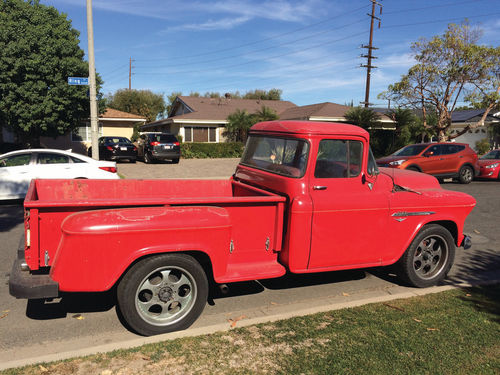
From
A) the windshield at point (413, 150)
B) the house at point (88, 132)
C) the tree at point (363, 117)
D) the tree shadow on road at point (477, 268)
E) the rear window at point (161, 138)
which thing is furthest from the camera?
the tree at point (363, 117)

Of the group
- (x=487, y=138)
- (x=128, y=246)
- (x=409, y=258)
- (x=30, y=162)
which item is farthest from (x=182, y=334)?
(x=487, y=138)

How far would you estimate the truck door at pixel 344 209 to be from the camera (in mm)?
4270

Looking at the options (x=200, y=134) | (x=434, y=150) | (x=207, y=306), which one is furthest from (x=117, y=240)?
(x=200, y=134)

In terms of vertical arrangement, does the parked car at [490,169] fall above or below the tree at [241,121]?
below

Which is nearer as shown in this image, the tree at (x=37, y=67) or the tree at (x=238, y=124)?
the tree at (x=37, y=67)

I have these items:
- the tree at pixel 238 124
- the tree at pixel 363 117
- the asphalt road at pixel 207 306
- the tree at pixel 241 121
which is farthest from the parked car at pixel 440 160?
the tree at pixel 238 124

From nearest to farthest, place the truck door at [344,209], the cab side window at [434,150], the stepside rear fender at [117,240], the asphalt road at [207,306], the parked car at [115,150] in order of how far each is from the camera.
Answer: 1. the stepside rear fender at [117,240]
2. the asphalt road at [207,306]
3. the truck door at [344,209]
4. the cab side window at [434,150]
5. the parked car at [115,150]

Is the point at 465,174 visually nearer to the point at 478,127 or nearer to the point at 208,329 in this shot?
the point at 208,329

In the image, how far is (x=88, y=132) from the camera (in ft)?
91.4

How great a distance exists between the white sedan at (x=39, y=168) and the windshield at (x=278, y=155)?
21.0 feet

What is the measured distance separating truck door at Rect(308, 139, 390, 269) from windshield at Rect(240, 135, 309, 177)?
189mm

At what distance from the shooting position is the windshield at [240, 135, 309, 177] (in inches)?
172

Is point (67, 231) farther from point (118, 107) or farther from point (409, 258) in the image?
point (118, 107)

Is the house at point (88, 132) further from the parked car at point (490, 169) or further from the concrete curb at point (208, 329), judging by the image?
the concrete curb at point (208, 329)
